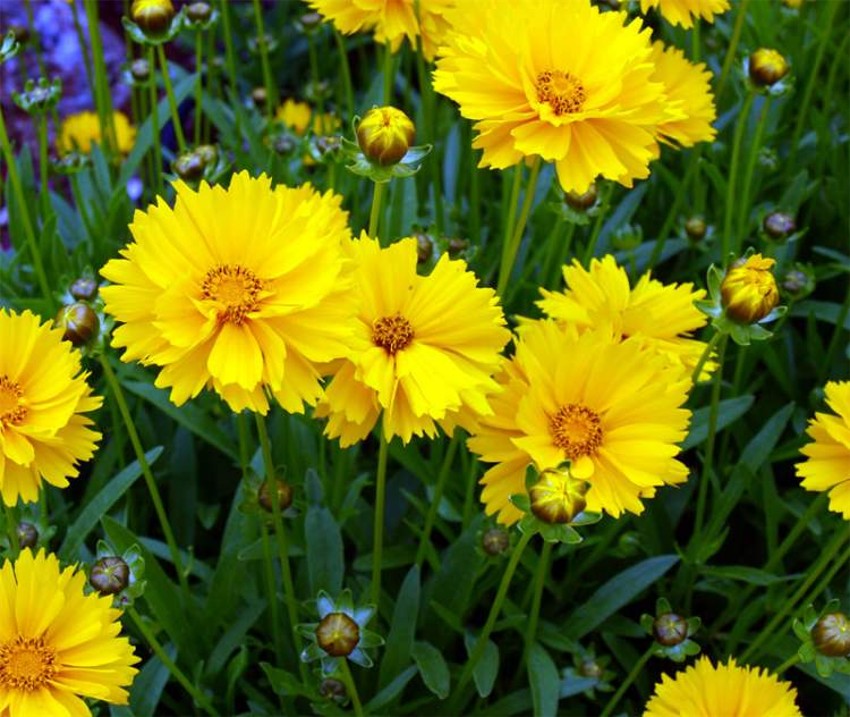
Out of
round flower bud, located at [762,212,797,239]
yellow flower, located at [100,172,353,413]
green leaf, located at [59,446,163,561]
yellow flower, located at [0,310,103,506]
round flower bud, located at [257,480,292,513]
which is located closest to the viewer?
yellow flower, located at [100,172,353,413]

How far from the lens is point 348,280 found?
35.2 inches

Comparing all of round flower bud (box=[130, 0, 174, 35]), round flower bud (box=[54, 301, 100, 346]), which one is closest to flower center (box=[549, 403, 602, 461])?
round flower bud (box=[54, 301, 100, 346])

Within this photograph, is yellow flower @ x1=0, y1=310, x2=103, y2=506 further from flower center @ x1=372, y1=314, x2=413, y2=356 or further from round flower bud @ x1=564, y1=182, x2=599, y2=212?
round flower bud @ x1=564, y1=182, x2=599, y2=212

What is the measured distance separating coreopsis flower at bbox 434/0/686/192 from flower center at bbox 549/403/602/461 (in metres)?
0.21

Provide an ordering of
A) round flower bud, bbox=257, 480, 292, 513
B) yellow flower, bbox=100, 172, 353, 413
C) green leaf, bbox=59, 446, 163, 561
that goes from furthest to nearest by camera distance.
A: green leaf, bbox=59, 446, 163, 561 < round flower bud, bbox=257, 480, 292, 513 < yellow flower, bbox=100, 172, 353, 413

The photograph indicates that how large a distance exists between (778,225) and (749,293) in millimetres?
456

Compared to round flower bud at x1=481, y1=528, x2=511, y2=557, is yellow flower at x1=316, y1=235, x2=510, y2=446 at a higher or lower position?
higher

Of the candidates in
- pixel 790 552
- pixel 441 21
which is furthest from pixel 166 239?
pixel 790 552

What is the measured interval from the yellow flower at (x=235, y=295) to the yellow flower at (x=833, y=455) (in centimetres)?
49

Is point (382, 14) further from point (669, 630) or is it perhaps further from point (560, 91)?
point (669, 630)

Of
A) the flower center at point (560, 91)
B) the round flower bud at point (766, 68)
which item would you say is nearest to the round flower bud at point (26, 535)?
the flower center at point (560, 91)

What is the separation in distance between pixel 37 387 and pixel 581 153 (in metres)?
0.55

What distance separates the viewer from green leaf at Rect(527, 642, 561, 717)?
3.95ft

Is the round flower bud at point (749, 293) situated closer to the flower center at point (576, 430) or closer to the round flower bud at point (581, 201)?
the flower center at point (576, 430)
